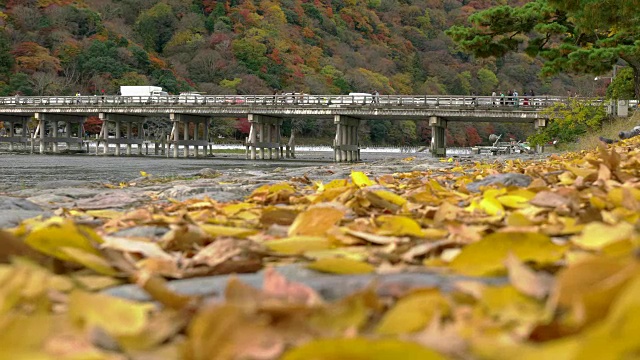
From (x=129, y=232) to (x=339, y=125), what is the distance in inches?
1494

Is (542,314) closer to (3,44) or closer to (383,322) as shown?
(383,322)

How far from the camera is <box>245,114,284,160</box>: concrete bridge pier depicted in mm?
41856

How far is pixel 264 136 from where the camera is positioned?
4562cm

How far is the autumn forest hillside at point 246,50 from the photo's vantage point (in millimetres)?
64562

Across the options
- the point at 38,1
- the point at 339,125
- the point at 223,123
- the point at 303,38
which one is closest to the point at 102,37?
the point at 38,1

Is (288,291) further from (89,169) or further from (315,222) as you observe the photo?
(89,169)

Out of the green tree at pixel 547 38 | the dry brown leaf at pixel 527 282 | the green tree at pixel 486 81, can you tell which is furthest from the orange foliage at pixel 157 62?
the dry brown leaf at pixel 527 282

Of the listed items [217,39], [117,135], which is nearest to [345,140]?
[117,135]

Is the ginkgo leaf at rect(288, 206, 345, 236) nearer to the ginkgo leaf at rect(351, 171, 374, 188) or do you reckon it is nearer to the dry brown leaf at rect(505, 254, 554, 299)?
the dry brown leaf at rect(505, 254, 554, 299)

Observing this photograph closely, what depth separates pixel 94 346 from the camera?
995 millimetres

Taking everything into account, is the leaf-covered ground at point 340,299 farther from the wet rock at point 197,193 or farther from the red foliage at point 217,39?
the red foliage at point 217,39

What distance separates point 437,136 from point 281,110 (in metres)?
9.76

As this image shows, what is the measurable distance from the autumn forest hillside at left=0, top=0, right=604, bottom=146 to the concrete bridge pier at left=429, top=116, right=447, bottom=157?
2471 cm

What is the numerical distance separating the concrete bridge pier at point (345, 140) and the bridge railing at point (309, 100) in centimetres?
109
